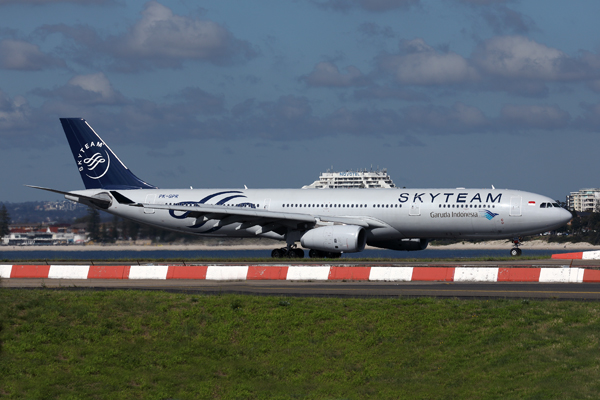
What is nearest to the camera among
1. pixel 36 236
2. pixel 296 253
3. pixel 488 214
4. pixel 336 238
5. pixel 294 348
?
pixel 294 348

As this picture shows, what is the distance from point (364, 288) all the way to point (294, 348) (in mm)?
8071

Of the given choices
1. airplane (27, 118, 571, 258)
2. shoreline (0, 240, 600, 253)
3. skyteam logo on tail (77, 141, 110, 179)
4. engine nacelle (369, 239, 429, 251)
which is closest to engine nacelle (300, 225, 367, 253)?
airplane (27, 118, 571, 258)

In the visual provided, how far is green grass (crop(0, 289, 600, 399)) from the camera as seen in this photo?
14.6 m

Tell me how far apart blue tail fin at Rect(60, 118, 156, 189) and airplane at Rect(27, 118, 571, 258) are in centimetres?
94

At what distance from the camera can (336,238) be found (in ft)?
132

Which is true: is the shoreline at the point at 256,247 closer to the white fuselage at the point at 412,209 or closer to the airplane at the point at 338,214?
the airplane at the point at 338,214

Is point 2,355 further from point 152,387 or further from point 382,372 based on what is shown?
point 382,372

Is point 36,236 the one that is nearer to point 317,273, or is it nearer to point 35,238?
point 35,238

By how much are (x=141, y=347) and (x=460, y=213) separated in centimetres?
2743

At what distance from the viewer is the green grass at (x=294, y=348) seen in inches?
573

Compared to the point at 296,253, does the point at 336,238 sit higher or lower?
higher

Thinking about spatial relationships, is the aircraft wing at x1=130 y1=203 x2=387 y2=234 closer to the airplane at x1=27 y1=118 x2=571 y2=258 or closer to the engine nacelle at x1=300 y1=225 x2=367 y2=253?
the airplane at x1=27 y1=118 x2=571 y2=258

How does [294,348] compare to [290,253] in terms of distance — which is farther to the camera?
[290,253]

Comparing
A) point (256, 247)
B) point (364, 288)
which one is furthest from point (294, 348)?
point (256, 247)
